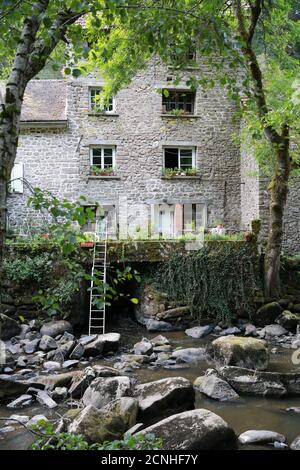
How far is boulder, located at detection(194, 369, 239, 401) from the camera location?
244 inches

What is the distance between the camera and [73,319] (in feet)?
37.5

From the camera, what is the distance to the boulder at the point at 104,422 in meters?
4.42

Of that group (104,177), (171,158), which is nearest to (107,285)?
(104,177)

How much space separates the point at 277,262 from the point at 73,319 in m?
6.10

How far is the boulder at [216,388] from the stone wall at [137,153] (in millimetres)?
11524

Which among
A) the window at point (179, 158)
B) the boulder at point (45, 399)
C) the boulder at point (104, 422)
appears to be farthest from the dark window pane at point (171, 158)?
the boulder at point (104, 422)

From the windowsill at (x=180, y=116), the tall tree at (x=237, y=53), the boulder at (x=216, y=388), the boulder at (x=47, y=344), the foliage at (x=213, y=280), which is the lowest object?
the boulder at (x=47, y=344)

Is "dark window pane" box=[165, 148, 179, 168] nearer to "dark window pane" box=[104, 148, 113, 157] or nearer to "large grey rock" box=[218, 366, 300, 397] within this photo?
"dark window pane" box=[104, 148, 113, 157]

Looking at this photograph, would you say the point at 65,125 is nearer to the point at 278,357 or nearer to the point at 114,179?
the point at 114,179

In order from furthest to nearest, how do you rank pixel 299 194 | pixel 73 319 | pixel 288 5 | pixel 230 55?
pixel 299 194 < pixel 73 319 < pixel 288 5 < pixel 230 55

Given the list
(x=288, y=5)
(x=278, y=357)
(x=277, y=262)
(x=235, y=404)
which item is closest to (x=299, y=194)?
(x=277, y=262)

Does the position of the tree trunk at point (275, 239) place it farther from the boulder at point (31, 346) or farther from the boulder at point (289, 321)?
the boulder at point (31, 346)

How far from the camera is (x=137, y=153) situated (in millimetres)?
18531

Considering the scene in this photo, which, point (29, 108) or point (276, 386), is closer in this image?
point (276, 386)
